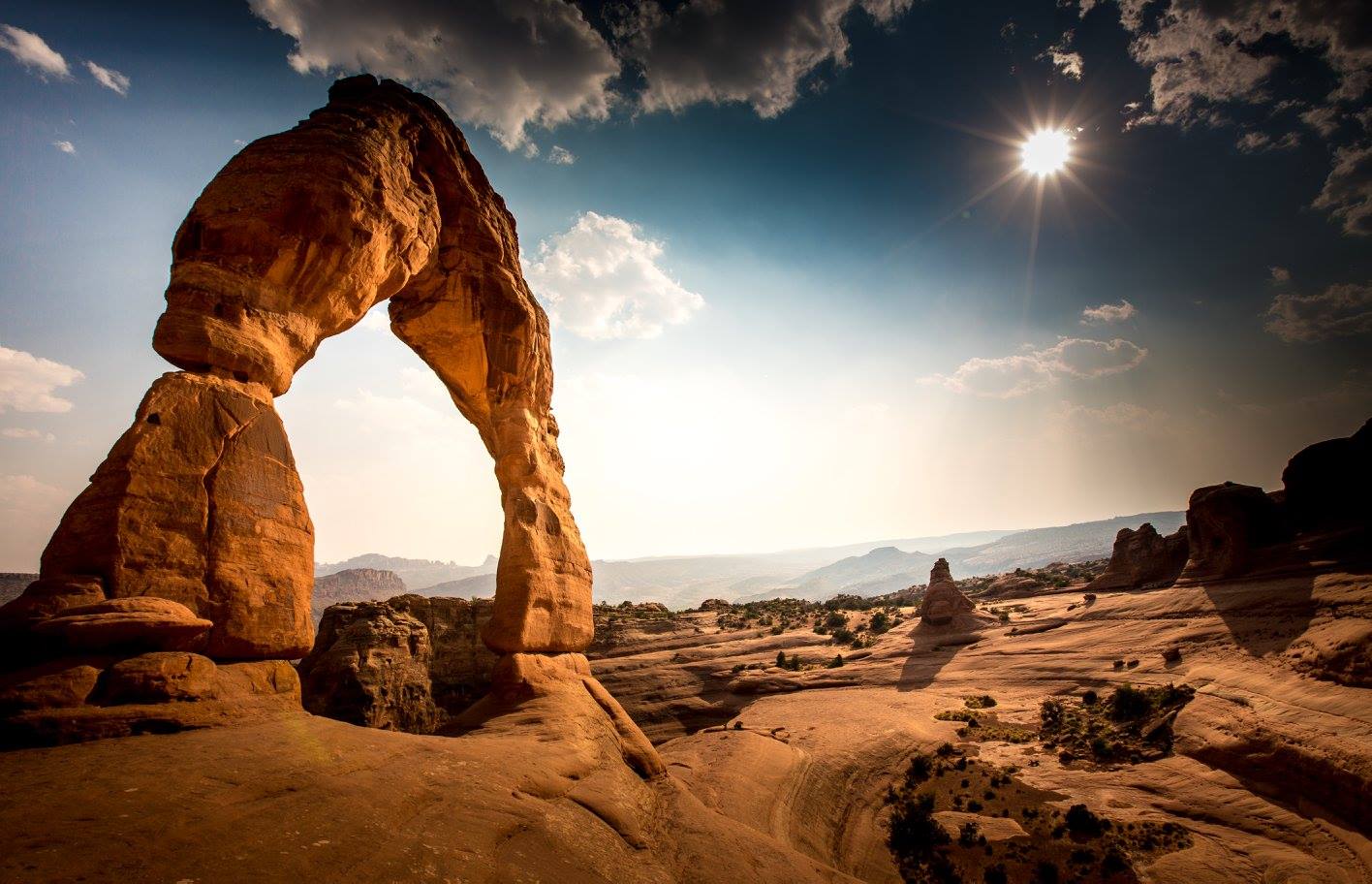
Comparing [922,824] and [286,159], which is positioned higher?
[286,159]

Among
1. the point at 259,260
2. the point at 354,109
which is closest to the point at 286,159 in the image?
the point at 259,260

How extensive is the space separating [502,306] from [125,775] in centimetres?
1283

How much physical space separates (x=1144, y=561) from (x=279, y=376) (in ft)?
161

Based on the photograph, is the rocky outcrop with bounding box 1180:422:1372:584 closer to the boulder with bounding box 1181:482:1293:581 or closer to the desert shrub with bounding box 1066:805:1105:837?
the boulder with bounding box 1181:482:1293:581

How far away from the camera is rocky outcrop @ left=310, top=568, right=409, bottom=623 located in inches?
5945

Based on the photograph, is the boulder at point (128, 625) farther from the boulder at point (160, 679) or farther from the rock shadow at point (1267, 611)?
the rock shadow at point (1267, 611)

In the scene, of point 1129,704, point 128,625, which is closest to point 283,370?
point 128,625

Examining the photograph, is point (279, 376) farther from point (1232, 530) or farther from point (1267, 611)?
point (1232, 530)

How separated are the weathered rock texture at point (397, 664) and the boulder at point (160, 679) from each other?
742 inches

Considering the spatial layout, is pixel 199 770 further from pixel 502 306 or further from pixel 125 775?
pixel 502 306

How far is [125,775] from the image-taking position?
4617 millimetres

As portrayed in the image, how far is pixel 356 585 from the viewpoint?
166625mm

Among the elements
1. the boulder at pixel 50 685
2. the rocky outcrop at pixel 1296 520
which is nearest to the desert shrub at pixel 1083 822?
the rocky outcrop at pixel 1296 520

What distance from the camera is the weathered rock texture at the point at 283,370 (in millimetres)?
6531
